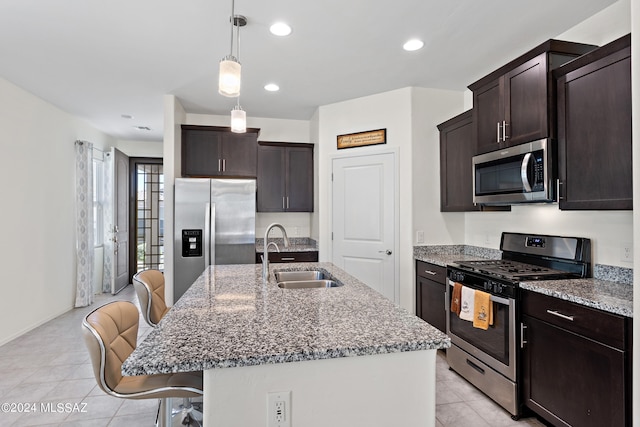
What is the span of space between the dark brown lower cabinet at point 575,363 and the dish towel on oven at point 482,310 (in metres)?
0.24

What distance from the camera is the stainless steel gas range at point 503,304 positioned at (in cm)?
223

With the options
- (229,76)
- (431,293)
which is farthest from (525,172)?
(229,76)

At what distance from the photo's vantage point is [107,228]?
18.4 ft

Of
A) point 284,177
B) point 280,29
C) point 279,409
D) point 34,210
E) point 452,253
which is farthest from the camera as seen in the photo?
point 284,177

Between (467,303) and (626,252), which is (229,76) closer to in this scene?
(467,303)

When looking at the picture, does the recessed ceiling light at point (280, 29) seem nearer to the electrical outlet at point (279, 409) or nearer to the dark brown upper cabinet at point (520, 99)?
the dark brown upper cabinet at point (520, 99)

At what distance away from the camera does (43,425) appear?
7.15ft

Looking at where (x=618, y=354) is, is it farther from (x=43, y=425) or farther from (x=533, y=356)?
(x=43, y=425)

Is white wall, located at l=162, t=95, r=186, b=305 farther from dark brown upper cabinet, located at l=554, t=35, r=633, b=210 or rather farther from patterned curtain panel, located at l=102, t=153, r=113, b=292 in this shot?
dark brown upper cabinet, located at l=554, t=35, r=633, b=210

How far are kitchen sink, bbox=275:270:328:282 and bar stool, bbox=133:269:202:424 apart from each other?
82 centimetres

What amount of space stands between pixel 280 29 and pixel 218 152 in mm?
2227

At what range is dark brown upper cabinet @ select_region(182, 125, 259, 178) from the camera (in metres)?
4.39

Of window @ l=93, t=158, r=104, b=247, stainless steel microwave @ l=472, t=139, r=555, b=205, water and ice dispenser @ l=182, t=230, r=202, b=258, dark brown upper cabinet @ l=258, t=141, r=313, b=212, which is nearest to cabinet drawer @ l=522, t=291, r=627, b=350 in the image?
stainless steel microwave @ l=472, t=139, r=555, b=205

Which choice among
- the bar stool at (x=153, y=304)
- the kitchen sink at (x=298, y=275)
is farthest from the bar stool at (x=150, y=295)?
the kitchen sink at (x=298, y=275)
